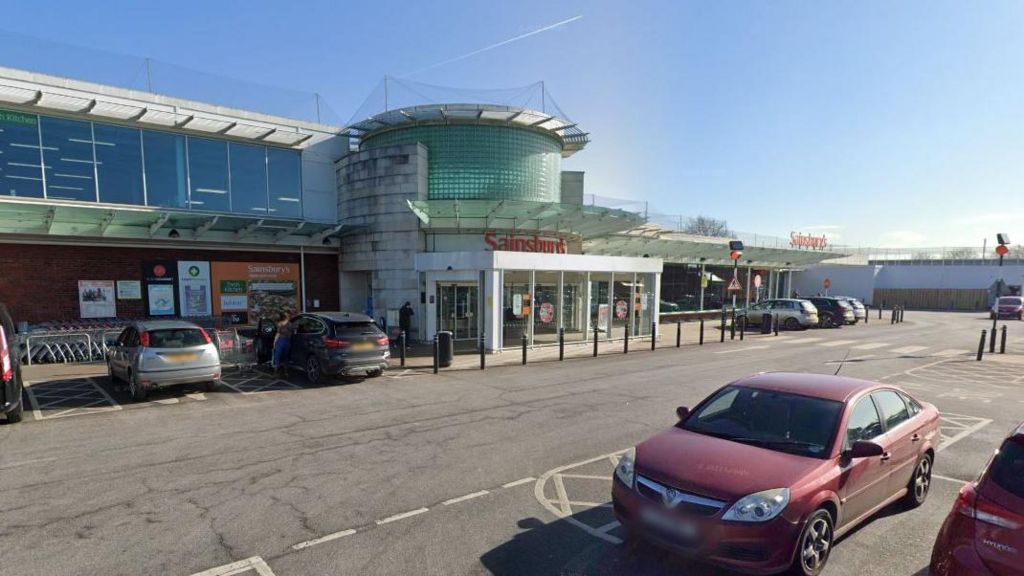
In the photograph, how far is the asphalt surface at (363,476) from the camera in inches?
162

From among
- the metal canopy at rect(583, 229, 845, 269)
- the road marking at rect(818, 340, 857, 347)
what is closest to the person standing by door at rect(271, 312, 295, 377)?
the metal canopy at rect(583, 229, 845, 269)

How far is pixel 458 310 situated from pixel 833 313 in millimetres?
22298

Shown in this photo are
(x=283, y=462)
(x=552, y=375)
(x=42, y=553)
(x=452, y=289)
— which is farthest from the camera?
(x=452, y=289)

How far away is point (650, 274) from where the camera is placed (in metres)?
20.6

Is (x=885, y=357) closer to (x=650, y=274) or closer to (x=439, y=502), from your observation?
(x=650, y=274)

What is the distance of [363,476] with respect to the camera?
589cm

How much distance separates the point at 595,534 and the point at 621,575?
0.65m

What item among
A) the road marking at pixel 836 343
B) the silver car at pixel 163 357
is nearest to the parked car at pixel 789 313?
the road marking at pixel 836 343

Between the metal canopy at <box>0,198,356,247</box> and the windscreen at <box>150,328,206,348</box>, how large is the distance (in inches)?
291

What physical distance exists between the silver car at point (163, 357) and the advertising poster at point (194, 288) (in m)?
8.29

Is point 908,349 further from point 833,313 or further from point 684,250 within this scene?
point 684,250

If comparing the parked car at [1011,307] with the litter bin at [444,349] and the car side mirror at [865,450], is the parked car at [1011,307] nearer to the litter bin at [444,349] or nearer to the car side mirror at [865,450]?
the litter bin at [444,349]

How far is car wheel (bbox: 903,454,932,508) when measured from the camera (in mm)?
5051

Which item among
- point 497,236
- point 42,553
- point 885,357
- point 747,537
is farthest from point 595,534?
point 885,357
